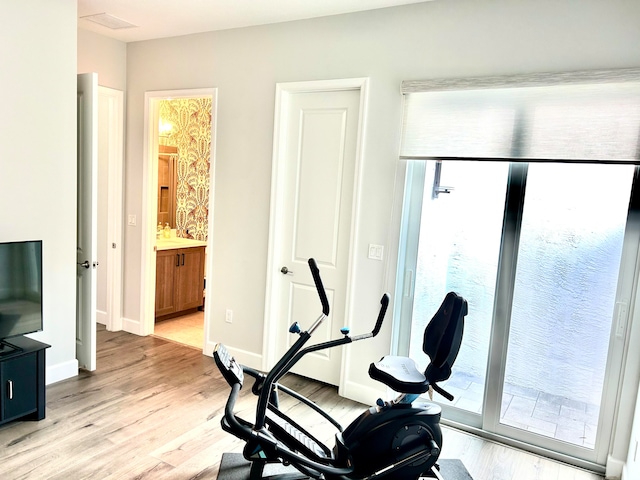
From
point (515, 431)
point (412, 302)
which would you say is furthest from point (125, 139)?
point (515, 431)

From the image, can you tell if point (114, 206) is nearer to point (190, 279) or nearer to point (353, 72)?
point (190, 279)

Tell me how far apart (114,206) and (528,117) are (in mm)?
3707

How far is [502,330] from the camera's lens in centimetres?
292

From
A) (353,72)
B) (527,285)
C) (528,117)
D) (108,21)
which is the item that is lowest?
(527,285)

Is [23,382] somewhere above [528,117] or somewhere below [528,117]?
below

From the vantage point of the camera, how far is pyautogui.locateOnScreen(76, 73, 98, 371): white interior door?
3.35 m

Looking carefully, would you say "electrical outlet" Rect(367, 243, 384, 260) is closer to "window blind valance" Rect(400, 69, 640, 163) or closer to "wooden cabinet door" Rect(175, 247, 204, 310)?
"window blind valance" Rect(400, 69, 640, 163)

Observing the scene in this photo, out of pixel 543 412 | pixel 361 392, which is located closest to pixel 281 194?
pixel 361 392

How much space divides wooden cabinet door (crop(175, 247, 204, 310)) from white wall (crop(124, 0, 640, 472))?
2.24 feet

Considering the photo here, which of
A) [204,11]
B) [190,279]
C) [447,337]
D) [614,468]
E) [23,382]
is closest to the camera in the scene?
[447,337]

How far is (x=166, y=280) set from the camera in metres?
4.95

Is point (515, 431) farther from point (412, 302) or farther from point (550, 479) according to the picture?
point (412, 302)

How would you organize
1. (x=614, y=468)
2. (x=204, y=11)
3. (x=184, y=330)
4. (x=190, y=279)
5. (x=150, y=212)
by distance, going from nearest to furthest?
(x=614, y=468) < (x=204, y=11) < (x=150, y=212) < (x=184, y=330) < (x=190, y=279)

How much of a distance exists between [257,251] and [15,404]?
190 centimetres
